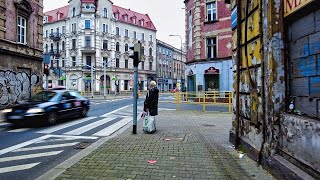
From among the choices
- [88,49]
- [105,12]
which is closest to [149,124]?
[88,49]

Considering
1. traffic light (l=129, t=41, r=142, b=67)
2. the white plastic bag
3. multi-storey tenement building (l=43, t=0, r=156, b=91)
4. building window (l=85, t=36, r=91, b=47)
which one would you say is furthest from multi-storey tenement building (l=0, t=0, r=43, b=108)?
building window (l=85, t=36, r=91, b=47)

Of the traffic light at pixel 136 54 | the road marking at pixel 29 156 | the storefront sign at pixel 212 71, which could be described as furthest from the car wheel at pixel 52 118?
the storefront sign at pixel 212 71

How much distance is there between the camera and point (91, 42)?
179ft

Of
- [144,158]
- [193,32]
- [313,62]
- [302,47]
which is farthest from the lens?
[193,32]

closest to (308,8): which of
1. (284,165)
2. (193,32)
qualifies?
(284,165)

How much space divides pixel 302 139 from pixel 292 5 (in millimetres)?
2100

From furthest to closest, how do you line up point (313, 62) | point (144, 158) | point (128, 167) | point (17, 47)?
point (17, 47) → point (144, 158) → point (128, 167) → point (313, 62)

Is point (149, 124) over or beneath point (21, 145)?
over

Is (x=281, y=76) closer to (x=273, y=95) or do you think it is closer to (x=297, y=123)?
(x=273, y=95)

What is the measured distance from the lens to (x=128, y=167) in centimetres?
489

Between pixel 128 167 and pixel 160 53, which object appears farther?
pixel 160 53

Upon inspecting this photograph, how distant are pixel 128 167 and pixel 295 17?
3.82 m

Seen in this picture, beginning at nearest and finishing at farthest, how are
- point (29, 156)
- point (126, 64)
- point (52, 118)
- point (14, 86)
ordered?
point (29, 156), point (52, 118), point (14, 86), point (126, 64)

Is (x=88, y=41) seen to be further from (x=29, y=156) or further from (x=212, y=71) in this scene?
(x=29, y=156)
